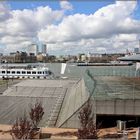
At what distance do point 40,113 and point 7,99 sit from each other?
17.6m

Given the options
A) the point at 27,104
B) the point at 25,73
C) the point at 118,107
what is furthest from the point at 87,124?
the point at 25,73

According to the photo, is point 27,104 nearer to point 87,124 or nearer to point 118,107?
point 118,107

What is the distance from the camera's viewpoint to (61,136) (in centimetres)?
2456

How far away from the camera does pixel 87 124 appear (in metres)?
22.7

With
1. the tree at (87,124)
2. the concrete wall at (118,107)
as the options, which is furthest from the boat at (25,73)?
the tree at (87,124)

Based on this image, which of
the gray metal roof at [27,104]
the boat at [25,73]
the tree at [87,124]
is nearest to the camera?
the tree at [87,124]

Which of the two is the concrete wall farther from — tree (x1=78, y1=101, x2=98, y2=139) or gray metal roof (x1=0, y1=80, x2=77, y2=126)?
gray metal roof (x1=0, y1=80, x2=77, y2=126)

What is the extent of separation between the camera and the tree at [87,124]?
62.8ft

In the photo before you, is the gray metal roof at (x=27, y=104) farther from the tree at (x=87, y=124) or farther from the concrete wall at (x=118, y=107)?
the tree at (x=87, y=124)

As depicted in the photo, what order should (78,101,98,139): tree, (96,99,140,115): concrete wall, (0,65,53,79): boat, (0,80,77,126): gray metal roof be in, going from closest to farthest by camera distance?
(78,101,98,139): tree → (96,99,140,115): concrete wall → (0,80,77,126): gray metal roof → (0,65,53,79): boat

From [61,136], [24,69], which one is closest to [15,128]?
[61,136]

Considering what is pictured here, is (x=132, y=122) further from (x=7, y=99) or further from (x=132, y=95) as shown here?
(x=7, y=99)

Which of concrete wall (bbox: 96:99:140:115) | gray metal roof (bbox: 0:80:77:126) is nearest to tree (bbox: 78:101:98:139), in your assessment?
concrete wall (bbox: 96:99:140:115)

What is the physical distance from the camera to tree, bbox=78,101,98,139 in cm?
1916
